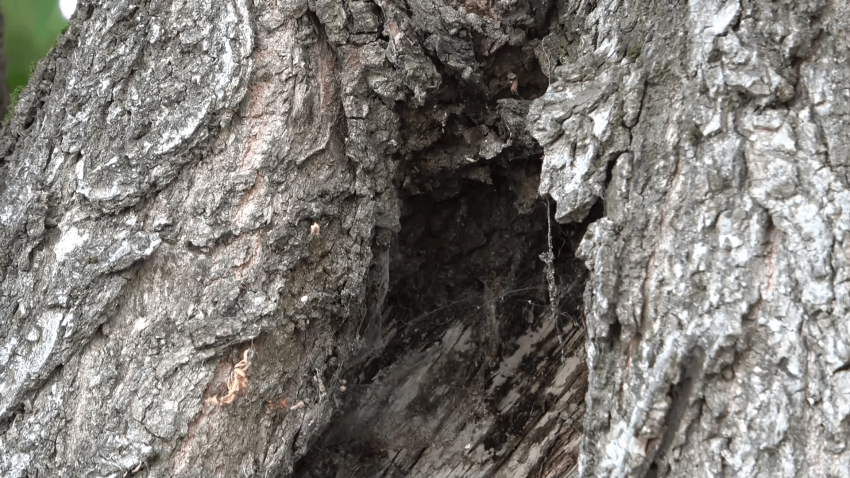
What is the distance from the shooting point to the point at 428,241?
2.41m

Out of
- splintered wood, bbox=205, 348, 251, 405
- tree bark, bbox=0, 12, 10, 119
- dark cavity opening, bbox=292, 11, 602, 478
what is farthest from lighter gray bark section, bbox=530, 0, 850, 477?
tree bark, bbox=0, 12, 10, 119

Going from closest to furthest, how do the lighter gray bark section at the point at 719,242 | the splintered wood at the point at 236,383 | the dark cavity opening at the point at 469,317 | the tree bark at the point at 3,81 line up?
the lighter gray bark section at the point at 719,242 < the splintered wood at the point at 236,383 < the dark cavity opening at the point at 469,317 < the tree bark at the point at 3,81

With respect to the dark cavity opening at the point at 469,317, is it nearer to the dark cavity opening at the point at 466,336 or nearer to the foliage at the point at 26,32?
the dark cavity opening at the point at 466,336

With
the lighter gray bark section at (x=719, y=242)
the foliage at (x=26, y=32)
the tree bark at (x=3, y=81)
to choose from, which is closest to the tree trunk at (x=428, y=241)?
the lighter gray bark section at (x=719, y=242)

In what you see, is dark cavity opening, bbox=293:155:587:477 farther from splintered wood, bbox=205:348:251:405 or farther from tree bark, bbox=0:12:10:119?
tree bark, bbox=0:12:10:119

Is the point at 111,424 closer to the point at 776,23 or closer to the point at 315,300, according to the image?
the point at 315,300

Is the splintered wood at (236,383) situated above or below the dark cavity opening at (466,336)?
above

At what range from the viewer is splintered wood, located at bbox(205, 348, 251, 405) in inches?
67.0

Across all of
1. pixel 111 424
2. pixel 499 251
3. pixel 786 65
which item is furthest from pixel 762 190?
pixel 111 424

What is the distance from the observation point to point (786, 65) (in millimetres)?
1369

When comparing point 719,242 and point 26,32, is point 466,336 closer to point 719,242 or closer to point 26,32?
point 719,242

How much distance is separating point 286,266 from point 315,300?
130 millimetres

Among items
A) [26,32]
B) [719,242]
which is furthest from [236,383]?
[26,32]

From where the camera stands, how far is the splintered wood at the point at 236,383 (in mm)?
1701
